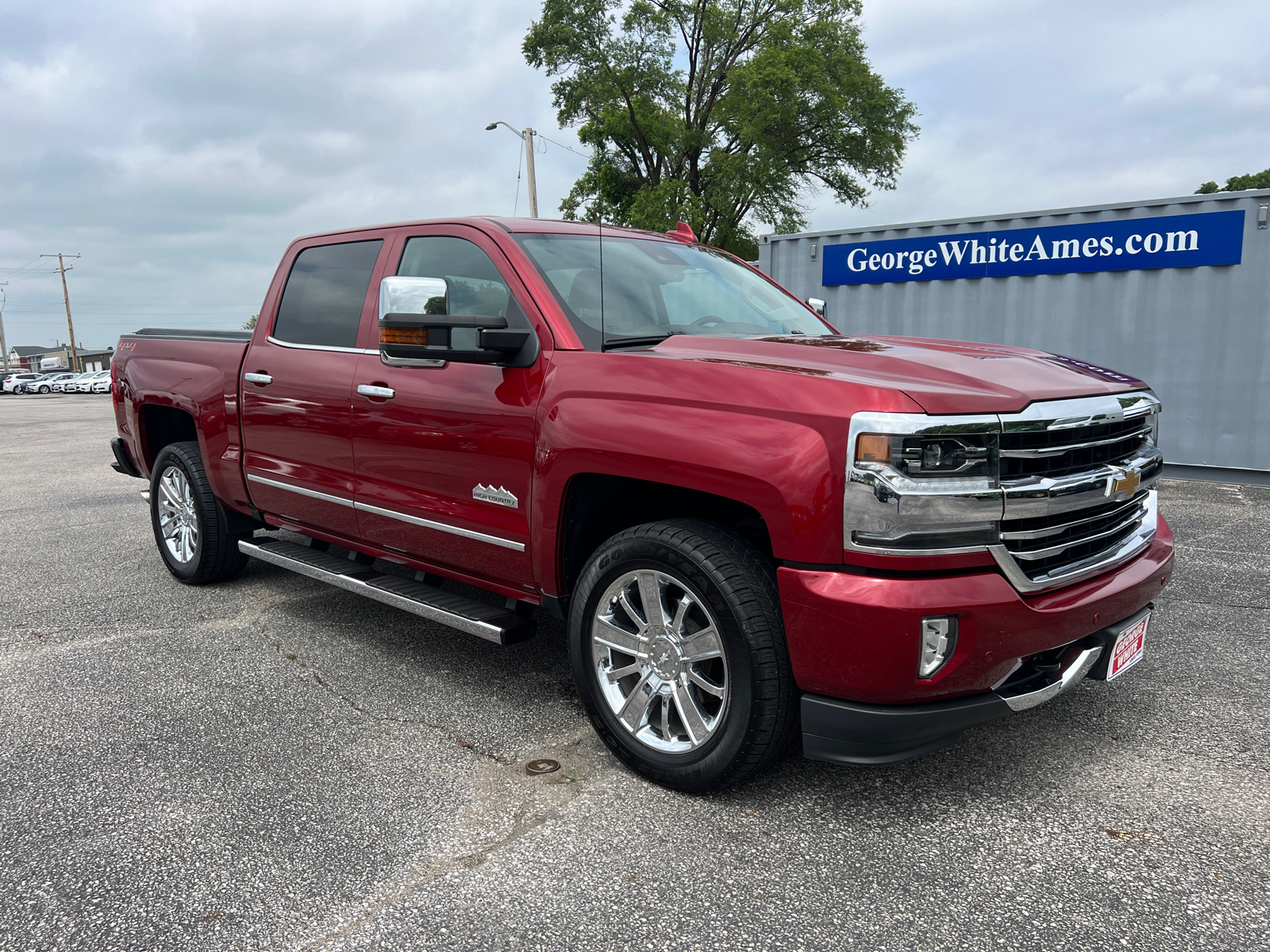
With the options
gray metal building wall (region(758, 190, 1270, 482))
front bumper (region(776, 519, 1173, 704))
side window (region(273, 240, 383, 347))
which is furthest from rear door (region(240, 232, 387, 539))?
gray metal building wall (region(758, 190, 1270, 482))

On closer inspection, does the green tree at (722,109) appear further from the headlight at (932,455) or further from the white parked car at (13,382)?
the white parked car at (13,382)

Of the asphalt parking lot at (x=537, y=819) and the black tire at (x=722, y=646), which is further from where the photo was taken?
the black tire at (x=722, y=646)

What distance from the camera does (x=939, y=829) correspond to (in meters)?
2.66

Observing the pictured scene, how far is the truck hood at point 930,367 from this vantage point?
246cm

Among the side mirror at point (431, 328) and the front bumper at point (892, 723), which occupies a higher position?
the side mirror at point (431, 328)

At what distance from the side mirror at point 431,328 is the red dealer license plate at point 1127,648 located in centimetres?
219

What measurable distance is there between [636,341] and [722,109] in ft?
94.5

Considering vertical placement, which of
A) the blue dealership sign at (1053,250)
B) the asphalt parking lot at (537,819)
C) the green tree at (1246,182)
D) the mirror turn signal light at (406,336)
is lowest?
the asphalt parking lot at (537,819)

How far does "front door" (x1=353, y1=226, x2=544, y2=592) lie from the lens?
3.27 m

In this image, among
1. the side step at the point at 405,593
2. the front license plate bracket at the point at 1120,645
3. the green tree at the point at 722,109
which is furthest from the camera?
the green tree at the point at 722,109

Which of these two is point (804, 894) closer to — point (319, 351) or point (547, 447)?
point (547, 447)

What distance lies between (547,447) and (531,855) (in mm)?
1299

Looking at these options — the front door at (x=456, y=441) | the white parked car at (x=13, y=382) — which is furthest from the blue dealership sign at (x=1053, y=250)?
the white parked car at (x=13, y=382)

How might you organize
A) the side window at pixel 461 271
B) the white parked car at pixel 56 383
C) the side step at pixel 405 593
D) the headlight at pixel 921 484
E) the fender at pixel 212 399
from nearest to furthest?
the headlight at pixel 921 484 → the side step at pixel 405 593 → the side window at pixel 461 271 → the fender at pixel 212 399 → the white parked car at pixel 56 383
